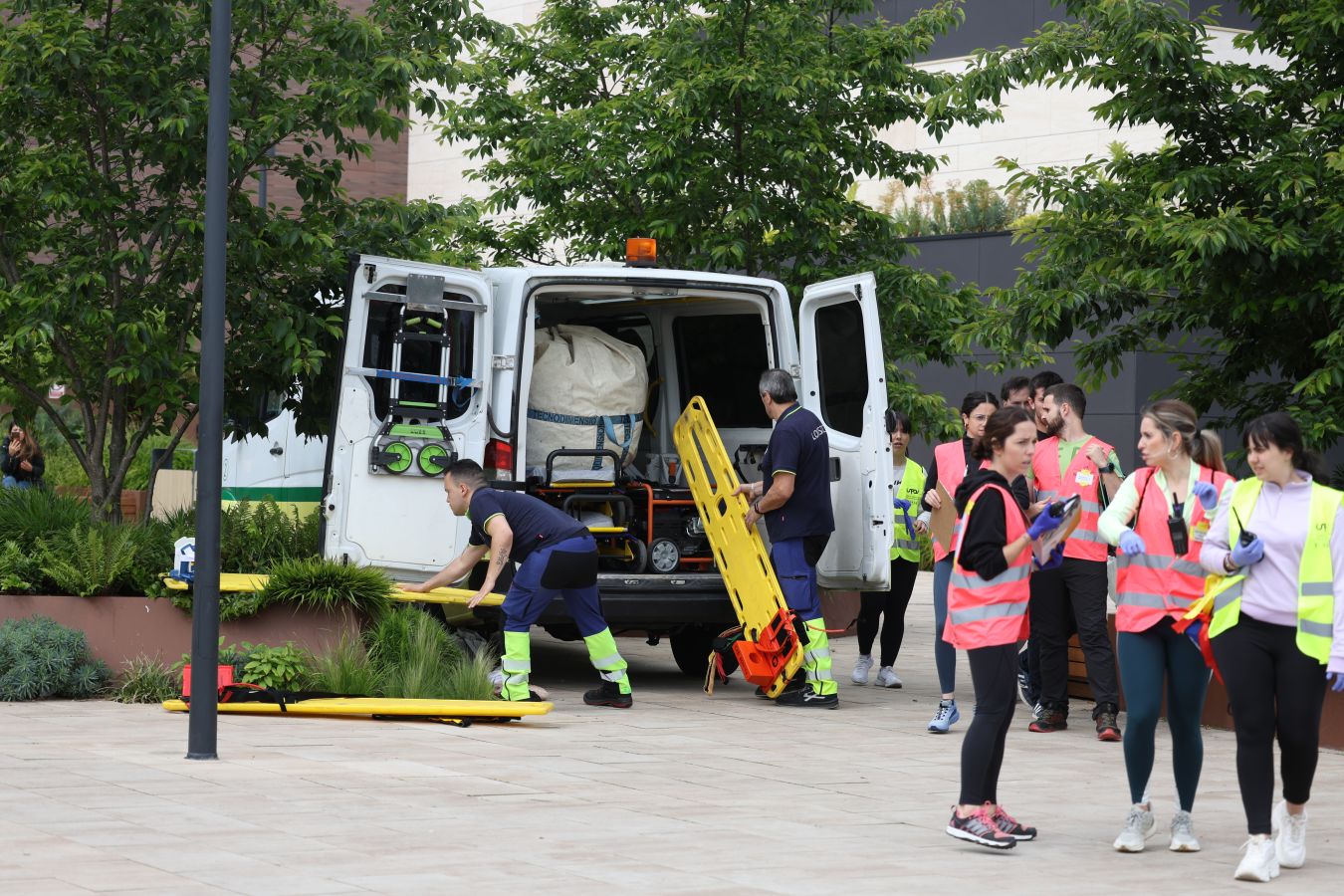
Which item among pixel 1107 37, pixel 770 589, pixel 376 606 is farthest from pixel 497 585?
pixel 1107 37

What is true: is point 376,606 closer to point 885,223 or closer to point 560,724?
point 560,724

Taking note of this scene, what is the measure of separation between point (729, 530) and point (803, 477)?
664mm

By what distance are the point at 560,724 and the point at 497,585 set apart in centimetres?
124

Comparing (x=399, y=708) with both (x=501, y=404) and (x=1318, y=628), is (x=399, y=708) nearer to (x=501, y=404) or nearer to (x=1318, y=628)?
(x=501, y=404)

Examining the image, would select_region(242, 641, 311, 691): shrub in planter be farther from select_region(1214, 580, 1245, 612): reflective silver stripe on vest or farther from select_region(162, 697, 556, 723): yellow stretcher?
select_region(1214, 580, 1245, 612): reflective silver stripe on vest

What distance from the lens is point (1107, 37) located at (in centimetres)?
1089

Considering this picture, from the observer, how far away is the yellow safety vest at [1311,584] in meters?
6.38

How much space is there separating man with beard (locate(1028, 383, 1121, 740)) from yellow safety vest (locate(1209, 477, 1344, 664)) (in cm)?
302

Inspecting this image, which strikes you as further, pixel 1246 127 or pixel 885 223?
pixel 885 223

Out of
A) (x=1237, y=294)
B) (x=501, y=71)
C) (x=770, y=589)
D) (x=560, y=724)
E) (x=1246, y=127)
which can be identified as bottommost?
(x=560, y=724)

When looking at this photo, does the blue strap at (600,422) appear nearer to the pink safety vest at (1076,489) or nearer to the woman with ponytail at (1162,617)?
the pink safety vest at (1076,489)

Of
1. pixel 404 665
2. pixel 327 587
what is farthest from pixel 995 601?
pixel 327 587

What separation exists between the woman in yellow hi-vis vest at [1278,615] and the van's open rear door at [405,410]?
17.8 feet

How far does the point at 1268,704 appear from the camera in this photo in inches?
→ 257
